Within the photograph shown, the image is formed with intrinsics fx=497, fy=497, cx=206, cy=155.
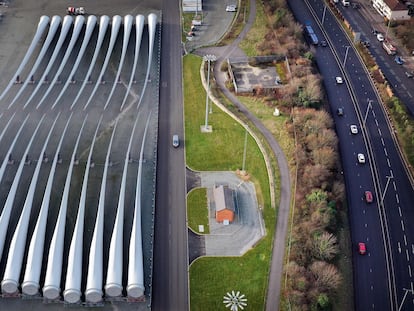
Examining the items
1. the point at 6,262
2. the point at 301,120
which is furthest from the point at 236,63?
the point at 6,262

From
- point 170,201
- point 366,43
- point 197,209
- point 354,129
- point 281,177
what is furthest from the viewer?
point 366,43

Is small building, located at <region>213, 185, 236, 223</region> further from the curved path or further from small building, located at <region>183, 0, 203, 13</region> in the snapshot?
small building, located at <region>183, 0, 203, 13</region>

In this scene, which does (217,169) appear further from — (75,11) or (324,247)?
(75,11)

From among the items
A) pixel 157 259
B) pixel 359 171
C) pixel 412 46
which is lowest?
pixel 157 259

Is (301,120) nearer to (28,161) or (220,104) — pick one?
(220,104)

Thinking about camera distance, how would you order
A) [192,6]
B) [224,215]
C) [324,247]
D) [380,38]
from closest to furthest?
[324,247], [224,215], [380,38], [192,6]

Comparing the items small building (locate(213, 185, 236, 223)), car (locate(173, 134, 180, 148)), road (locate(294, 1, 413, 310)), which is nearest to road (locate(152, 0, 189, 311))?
car (locate(173, 134, 180, 148))

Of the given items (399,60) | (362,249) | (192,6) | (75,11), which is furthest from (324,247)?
(75,11)
